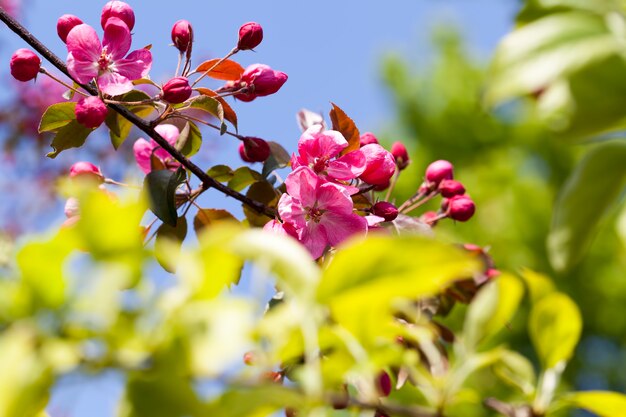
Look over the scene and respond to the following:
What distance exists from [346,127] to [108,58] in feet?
1.08

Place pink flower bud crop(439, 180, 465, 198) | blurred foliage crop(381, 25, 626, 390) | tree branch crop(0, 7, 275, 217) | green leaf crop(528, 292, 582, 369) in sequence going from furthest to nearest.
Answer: blurred foliage crop(381, 25, 626, 390) < pink flower bud crop(439, 180, 465, 198) < tree branch crop(0, 7, 275, 217) < green leaf crop(528, 292, 582, 369)

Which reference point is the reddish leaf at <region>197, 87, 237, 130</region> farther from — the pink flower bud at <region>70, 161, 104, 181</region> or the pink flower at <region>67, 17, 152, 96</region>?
the pink flower bud at <region>70, 161, 104, 181</region>

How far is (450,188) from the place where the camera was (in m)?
1.25

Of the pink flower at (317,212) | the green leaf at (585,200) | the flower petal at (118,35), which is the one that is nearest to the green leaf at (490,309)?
the green leaf at (585,200)

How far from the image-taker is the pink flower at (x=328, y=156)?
1.02 meters

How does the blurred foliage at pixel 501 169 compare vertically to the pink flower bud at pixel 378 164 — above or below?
below

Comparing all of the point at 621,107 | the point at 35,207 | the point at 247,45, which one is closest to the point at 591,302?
the point at 35,207

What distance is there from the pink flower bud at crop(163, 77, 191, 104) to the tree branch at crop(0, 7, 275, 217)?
5 cm

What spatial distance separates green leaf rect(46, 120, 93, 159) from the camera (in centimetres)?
106

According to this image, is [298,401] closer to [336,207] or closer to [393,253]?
[393,253]

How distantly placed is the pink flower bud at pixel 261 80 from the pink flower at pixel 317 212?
0.17 metres

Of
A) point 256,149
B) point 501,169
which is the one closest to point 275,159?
point 256,149

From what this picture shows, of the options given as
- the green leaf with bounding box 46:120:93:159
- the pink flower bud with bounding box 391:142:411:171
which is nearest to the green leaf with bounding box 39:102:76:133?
the green leaf with bounding box 46:120:93:159

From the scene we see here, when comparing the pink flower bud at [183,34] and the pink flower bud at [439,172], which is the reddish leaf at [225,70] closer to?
the pink flower bud at [183,34]
